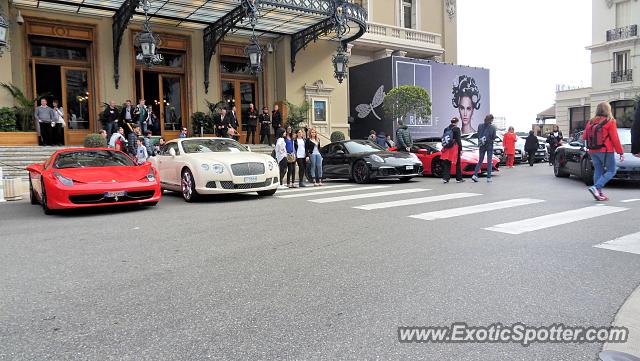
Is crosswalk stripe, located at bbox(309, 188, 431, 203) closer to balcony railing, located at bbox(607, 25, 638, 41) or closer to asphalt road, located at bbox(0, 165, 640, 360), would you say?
asphalt road, located at bbox(0, 165, 640, 360)

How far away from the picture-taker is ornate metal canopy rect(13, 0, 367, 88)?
1803 centimetres

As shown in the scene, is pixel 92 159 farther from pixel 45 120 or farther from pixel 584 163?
pixel 584 163

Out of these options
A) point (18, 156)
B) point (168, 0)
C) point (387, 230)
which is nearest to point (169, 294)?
point (387, 230)

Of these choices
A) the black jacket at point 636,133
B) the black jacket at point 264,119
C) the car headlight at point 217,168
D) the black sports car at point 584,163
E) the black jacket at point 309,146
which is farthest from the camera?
the black jacket at point 264,119

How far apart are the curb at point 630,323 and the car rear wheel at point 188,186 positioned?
827 centimetres

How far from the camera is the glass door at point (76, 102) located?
61.8 ft

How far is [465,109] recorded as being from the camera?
29.0 metres

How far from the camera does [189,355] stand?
112 inches

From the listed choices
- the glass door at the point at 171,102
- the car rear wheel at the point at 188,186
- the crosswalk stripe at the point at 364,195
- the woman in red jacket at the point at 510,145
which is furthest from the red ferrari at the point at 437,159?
the glass door at the point at 171,102

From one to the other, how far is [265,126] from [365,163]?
8121 mm

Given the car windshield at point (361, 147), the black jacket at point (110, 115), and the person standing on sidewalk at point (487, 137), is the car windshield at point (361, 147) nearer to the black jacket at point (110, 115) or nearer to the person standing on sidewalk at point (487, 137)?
the person standing on sidewalk at point (487, 137)

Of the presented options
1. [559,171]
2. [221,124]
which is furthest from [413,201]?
[221,124]

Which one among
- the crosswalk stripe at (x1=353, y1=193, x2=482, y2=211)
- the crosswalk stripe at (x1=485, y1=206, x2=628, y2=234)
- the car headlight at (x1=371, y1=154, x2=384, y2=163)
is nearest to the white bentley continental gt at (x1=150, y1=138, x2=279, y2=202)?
the crosswalk stripe at (x1=353, y1=193, x2=482, y2=211)

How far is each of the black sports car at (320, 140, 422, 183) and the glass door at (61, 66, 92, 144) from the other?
9813mm
